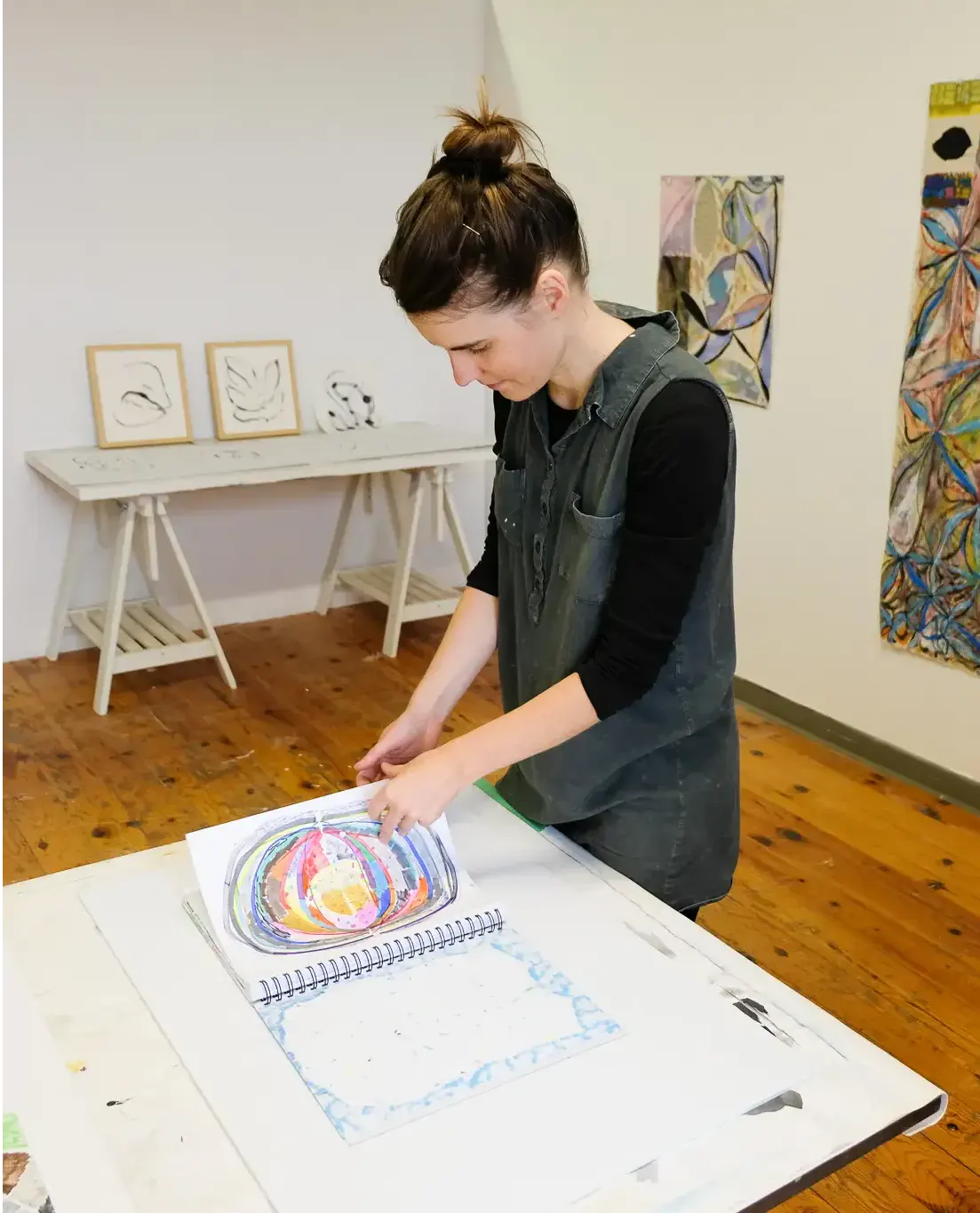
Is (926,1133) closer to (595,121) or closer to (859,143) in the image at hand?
(859,143)

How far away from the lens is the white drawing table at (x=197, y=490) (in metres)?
3.19

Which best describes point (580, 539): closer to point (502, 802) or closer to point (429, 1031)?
point (502, 802)

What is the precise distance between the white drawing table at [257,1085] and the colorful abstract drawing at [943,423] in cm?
180

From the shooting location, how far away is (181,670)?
3559mm

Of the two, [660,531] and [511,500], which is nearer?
[660,531]

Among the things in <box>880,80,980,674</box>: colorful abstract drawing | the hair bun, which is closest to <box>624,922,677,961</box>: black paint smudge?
the hair bun

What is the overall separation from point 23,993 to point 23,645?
9.28ft

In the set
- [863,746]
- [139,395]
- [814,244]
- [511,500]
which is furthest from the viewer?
[139,395]

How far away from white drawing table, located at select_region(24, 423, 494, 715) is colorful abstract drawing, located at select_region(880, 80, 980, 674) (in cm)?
134

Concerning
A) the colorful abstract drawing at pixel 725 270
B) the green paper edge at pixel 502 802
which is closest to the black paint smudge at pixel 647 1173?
the green paper edge at pixel 502 802

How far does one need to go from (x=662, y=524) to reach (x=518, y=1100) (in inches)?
19.6

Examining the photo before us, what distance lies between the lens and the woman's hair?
1.03 m

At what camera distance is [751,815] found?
106 inches

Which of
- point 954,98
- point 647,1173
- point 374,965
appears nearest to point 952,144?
point 954,98
